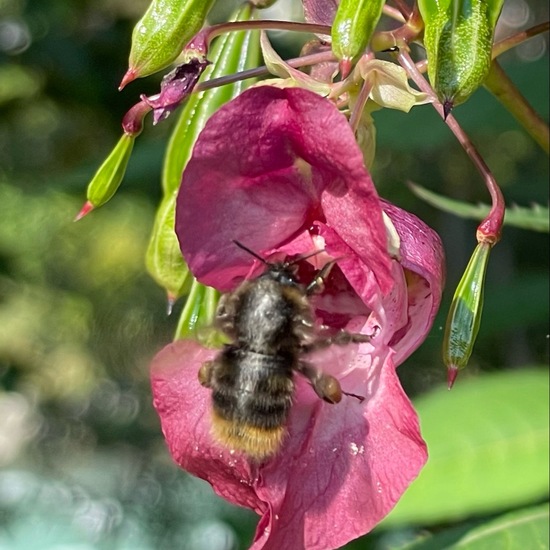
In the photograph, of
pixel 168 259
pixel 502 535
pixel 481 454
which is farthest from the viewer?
pixel 481 454

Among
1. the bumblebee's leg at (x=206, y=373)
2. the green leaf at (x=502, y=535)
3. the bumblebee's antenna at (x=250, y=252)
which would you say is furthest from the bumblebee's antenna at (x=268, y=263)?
the green leaf at (x=502, y=535)

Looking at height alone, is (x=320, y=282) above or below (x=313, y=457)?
above

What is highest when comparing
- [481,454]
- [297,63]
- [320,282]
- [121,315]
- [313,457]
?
[297,63]

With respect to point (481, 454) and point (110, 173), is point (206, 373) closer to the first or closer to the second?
point (110, 173)

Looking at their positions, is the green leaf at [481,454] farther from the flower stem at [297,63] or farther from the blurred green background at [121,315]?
the flower stem at [297,63]

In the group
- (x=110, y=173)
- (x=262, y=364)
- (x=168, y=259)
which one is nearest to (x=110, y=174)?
(x=110, y=173)

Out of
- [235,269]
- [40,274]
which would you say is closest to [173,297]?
[235,269]

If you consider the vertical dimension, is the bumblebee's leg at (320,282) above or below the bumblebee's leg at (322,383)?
above
